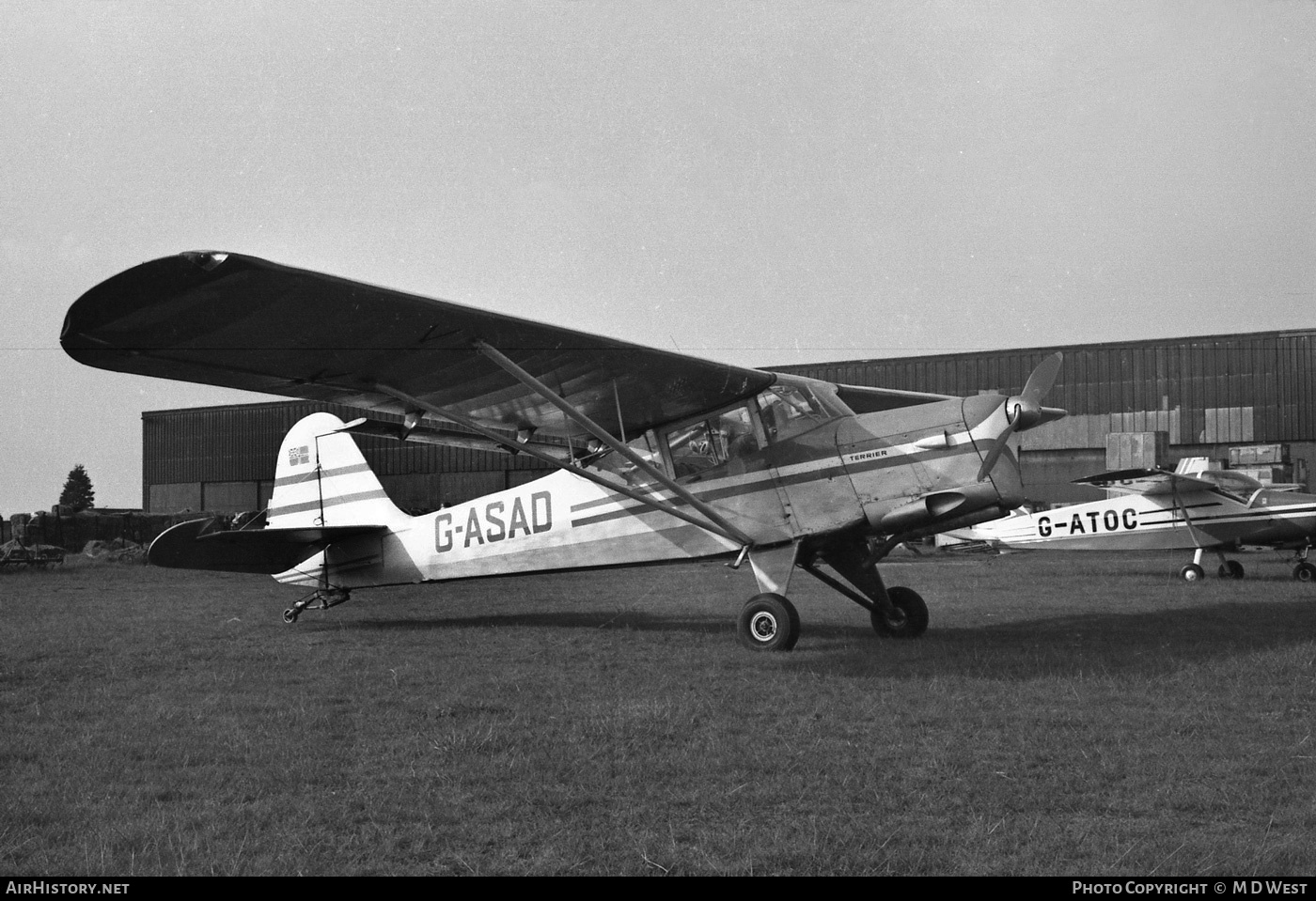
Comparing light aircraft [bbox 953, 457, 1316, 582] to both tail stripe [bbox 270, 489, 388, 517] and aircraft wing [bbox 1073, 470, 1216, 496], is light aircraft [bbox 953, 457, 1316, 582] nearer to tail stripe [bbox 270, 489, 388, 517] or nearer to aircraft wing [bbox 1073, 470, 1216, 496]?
aircraft wing [bbox 1073, 470, 1216, 496]

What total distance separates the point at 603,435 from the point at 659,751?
360 centimetres

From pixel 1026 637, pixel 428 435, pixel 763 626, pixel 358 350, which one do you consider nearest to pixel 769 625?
pixel 763 626

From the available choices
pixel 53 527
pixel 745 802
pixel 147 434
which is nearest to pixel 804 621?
pixel 745 802

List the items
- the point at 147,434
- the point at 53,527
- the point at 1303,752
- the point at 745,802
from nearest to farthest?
the point at 745,802 → the point at 1303,752 → the point at 53,527 → the point at 147,434

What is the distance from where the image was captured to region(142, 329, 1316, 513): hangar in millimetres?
34062

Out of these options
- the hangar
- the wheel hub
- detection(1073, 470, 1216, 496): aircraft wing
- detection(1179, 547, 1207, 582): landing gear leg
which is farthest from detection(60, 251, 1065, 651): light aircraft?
the hangar

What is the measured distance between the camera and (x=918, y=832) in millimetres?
3691

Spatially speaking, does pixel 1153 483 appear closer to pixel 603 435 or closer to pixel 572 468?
pixel 572 468

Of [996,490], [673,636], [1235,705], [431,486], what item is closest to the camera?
[1235,705]

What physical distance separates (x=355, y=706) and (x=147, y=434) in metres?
45.2

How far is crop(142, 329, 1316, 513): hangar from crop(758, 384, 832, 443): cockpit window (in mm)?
22769

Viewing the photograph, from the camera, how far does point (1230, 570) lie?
20391 millimetres

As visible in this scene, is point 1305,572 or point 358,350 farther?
point 1305,572
